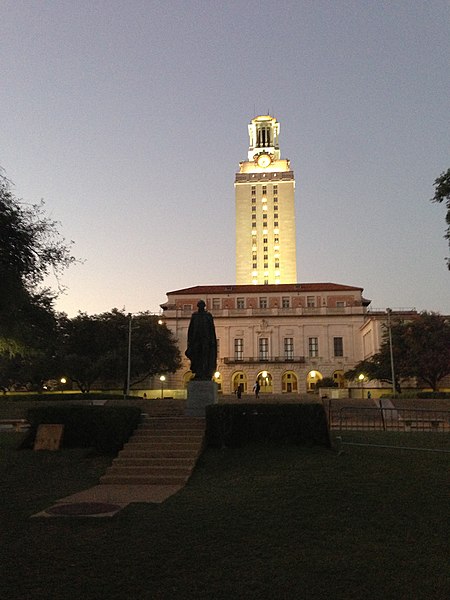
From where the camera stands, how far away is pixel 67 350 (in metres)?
55.7

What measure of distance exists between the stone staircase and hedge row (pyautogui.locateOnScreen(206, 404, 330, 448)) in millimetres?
480

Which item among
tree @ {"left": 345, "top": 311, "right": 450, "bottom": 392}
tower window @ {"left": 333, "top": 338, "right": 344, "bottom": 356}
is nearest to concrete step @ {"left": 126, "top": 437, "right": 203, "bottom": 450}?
tree @ {"left": 345, "top": 311, "right": 450, "bottom": 392}

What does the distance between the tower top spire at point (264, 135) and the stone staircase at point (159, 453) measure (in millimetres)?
129029

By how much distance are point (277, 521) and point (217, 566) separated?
1.97m

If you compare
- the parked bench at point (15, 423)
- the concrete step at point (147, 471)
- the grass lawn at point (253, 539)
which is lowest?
the grass lawn at point (253, 539)

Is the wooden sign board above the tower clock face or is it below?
below

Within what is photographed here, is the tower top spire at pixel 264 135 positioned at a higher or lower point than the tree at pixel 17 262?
higher

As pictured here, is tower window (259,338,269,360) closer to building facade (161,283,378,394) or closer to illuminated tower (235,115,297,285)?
building facade (161,283,378,394)

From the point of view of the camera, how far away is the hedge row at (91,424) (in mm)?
14117

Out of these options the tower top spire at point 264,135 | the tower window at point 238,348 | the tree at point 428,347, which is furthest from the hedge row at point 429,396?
the tower top spire at point 264,135

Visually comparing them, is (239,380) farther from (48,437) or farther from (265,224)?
(48,437)

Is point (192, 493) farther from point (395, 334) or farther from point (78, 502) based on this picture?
point (395, 334)

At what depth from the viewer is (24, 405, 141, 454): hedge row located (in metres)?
14.1

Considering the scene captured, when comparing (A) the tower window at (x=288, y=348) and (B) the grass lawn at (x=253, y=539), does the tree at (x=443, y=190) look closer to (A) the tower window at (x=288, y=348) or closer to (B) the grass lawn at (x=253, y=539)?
(B) the grass lawn at (x=253, y=539)
